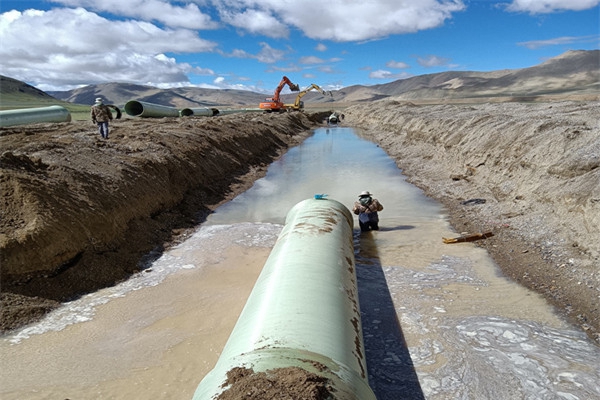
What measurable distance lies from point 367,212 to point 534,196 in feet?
14.5

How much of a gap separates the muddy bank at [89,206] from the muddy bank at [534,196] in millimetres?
7768

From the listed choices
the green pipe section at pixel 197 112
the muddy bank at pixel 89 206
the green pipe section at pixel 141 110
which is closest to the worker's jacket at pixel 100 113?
the muddy bank at pixel 89 206

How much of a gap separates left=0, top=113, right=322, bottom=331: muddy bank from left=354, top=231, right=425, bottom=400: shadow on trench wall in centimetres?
477

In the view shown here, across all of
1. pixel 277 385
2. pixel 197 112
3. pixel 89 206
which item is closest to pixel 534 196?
pixel 277 385

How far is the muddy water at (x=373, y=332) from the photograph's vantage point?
512 centimetres

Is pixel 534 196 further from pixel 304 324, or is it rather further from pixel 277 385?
pixel 277 385

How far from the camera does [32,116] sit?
67.6 feet

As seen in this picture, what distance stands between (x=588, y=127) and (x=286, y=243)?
11.2 m

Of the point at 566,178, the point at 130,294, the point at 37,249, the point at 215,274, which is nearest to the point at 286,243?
the point at 215,274

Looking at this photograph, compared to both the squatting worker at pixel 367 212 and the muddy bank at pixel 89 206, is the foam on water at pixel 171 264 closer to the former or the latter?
the muddy bank at pixel 89 206

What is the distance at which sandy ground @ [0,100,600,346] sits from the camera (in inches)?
286

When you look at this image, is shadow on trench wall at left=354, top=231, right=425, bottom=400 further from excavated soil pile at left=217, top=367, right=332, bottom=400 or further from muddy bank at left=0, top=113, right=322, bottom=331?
muddy bank at left=0, top=113, right=322, bottom=331

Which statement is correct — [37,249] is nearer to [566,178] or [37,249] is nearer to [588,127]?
[566,178]

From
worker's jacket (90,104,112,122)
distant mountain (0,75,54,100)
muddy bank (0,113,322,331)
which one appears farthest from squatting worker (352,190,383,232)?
distant mountain (0,75,54,100)
